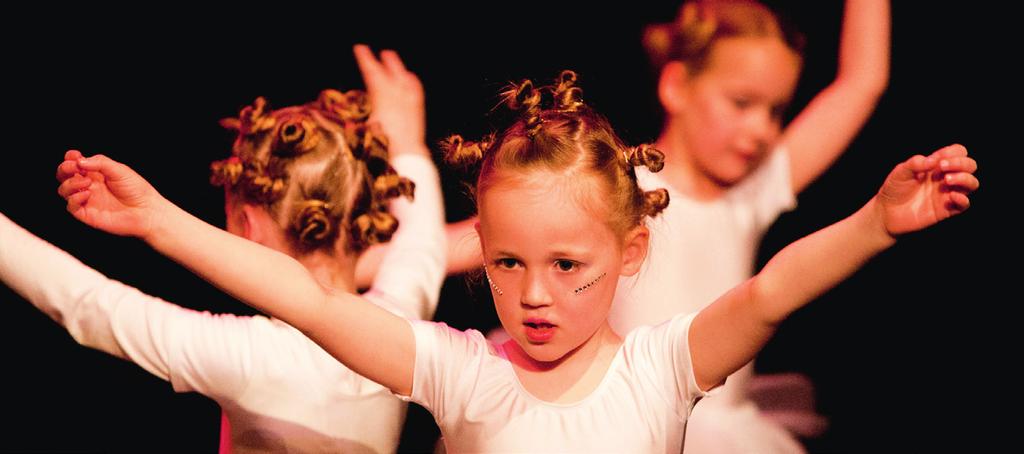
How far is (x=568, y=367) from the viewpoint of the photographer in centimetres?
117

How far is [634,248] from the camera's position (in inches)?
46.9

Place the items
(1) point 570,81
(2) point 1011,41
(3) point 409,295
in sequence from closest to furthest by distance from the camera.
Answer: (1) point 570,81, (3) point 409,295, (2) point 1011,41

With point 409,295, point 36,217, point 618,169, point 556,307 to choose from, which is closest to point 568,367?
point 556,307

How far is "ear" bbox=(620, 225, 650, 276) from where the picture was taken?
46.4 inches

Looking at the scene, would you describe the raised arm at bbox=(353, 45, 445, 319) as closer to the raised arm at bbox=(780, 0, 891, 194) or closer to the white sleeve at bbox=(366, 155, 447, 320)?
the white sleeve at bbox=(366, 155, 447, 320)

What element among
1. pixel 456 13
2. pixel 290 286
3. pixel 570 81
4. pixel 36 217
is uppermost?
pixel 456 13

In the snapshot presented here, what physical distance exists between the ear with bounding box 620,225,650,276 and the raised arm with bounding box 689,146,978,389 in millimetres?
128

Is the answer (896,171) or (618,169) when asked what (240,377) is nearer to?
(618,169)

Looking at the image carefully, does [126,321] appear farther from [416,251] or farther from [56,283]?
[416,251]

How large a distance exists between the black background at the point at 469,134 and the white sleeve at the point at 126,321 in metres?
0.58

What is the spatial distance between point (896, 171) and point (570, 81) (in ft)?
1.37

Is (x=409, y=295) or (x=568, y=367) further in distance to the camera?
(x=409, y=295)

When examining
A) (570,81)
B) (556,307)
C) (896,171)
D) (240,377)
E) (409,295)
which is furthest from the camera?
(409,295)

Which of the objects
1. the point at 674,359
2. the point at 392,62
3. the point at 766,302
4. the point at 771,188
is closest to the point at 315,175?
the point at 392,62
